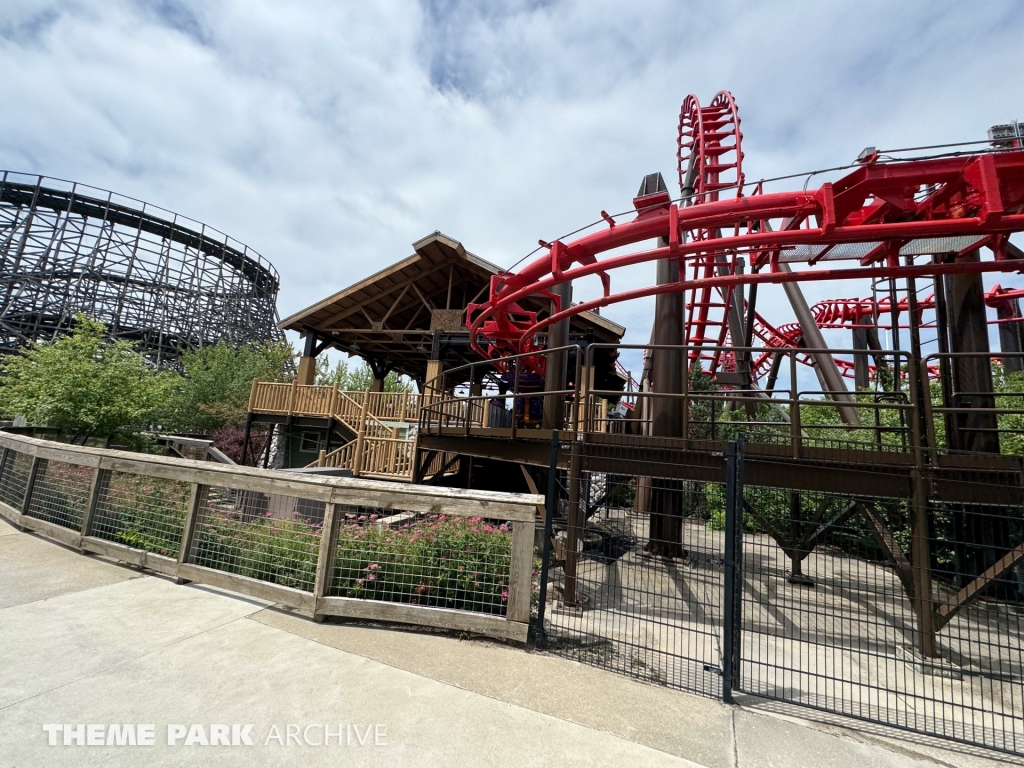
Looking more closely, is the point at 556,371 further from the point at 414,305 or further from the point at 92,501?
the point at 414,305

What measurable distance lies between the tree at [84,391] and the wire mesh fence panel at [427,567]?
12.1 meters

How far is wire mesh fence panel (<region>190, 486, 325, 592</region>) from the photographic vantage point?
4426 mm

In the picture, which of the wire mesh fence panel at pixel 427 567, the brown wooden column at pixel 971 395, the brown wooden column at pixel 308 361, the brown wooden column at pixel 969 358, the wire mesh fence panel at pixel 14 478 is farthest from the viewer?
the brown wooden column at pixel 308 361

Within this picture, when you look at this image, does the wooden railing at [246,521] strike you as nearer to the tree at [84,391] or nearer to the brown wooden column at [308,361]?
the tree at [84,391]

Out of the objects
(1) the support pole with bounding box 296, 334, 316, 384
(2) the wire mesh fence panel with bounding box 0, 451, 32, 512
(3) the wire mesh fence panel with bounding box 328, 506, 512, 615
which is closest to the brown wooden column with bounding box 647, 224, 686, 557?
(3) the wire mesh fence panel with bounding box 328, 506, 512, 615

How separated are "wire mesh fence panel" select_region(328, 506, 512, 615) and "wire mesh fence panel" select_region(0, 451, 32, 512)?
18.7 feet

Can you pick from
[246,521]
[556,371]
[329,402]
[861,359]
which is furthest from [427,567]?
[861,359]

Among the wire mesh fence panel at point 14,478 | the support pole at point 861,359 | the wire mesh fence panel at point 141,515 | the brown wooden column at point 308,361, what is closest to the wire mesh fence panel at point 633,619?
the wire mesh fence panel at point 141,515

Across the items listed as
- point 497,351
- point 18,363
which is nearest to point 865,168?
point 497,351

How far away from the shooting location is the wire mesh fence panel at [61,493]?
557 cm

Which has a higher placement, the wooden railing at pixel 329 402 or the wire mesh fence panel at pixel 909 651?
the wooden railing at pixel 329 402

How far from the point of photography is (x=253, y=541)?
446 cm

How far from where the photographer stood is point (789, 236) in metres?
6.12

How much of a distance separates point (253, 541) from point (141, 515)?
1.95 metres
